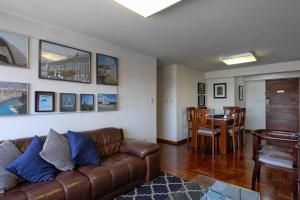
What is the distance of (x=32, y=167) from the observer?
67.9 inches

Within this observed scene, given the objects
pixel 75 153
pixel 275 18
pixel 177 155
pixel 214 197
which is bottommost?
pixel 177 155

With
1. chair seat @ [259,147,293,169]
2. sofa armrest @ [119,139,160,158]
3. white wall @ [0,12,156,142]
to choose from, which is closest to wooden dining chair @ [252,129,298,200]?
chair seat @ [259,147,293,169]

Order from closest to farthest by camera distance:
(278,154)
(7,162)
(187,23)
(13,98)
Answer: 1. (7,162)
2. (13,98)
3. (278,154)
4. (187,23)

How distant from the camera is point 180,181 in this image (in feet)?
8.20

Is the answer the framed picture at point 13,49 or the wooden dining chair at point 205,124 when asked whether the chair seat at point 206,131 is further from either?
the framed picture at point 13,49

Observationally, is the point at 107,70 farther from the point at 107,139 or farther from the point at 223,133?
the point at 223,133

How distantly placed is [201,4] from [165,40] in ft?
3.68

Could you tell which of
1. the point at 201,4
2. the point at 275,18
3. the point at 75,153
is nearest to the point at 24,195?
the point at 75,153

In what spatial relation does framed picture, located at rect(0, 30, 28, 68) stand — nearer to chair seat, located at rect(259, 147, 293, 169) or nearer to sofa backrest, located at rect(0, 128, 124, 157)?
sofa backrest, located at rect(0, 128, 124, 157)

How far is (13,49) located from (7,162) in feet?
4.12

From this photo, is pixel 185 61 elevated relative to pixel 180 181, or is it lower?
elevated

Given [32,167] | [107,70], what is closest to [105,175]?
[32,167]

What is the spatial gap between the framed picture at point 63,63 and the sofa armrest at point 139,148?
1.17 meters

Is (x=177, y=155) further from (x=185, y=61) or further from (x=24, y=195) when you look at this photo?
(x=24, y=195)
